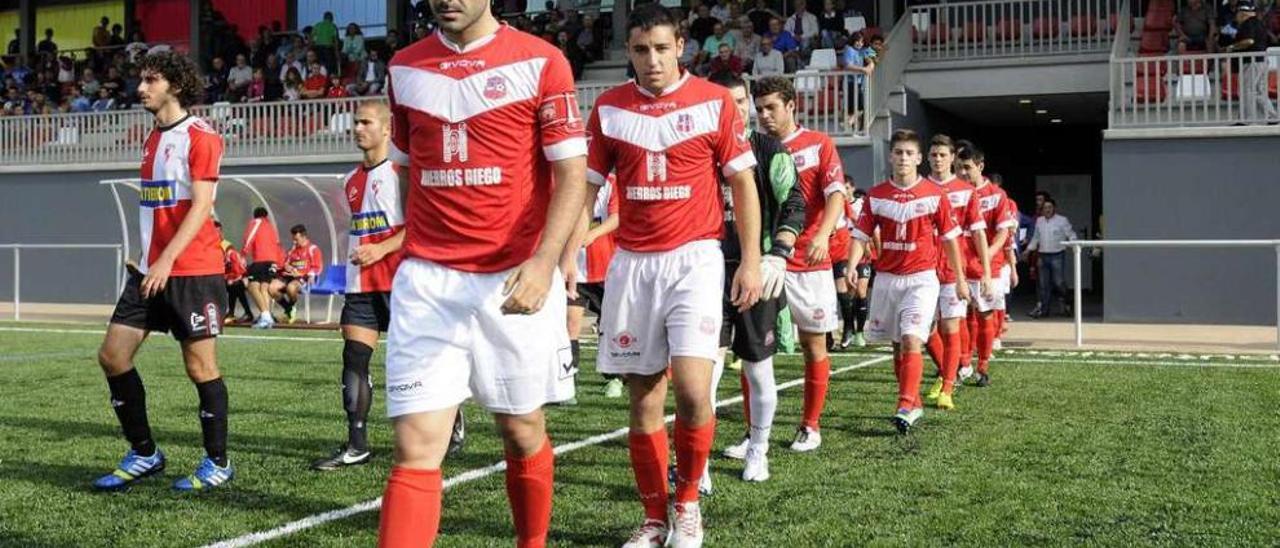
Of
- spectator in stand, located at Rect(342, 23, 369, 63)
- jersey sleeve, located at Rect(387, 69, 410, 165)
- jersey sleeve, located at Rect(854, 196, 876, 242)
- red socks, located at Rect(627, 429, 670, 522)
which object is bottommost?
red socks, located at Rect(627, 429, 670, 522)

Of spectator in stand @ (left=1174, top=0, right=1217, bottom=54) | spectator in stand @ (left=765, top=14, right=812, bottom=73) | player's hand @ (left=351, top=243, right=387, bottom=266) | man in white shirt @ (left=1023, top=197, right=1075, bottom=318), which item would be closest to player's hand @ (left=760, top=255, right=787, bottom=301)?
player's hand @ (left=351, top=243, right=387, bottom=266)

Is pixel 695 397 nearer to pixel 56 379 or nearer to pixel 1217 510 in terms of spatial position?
pixel 1217 510

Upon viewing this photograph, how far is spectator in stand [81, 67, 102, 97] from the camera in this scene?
30.2 meters

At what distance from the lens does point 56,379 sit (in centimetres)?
1104

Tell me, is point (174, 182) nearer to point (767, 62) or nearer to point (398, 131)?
point (398, 131)

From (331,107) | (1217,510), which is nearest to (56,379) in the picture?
(1217,510)

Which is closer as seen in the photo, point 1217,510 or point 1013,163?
point 1217,510

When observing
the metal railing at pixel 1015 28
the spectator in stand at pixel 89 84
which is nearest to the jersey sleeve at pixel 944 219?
the metal railing at pixel 1015 28

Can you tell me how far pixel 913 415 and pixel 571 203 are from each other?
14.9ft

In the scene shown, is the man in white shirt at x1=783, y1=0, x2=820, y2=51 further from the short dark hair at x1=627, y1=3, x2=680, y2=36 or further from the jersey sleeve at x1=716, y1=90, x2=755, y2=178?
the short dark hair at x1=627, y1=3, x2=680, y2=36

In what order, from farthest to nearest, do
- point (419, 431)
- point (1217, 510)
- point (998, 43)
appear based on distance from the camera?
point (998, 43), point (1217, 510), point (419, 431)

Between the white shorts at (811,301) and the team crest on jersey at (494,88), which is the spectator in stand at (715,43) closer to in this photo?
the white shorts at (811,301)

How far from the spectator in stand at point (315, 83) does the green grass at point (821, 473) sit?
55.6 feet

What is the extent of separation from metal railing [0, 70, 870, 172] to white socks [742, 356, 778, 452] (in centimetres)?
1537
